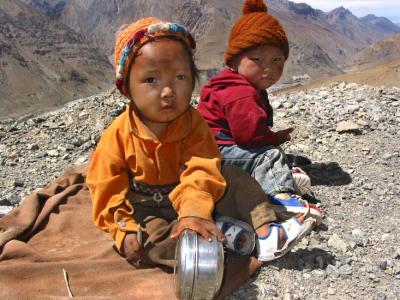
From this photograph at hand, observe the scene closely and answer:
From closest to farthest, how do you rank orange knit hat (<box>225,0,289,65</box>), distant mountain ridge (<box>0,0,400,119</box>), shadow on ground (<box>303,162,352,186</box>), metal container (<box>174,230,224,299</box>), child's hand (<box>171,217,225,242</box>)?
1. metal container (<box>174,230,224,299</box>)
2. child's hand (<box>171,217,225,242</box>)
3. orange knit hat (<box>225,0,289,65</box>)
4. shadow on ground (<box>303,162,352,186</box>)
5. distant mountain ridge (<box>0,0,400,119</box>)

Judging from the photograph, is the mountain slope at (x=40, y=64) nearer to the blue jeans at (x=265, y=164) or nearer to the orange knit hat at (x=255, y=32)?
the orange knit hat at (x=255, y=32)

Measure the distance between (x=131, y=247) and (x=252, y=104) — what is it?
1.16 metres

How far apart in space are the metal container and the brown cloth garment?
288mm

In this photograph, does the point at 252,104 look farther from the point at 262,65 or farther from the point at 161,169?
the point at 161,169

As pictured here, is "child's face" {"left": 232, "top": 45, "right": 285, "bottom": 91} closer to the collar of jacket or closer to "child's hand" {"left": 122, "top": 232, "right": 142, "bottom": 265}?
the collar of jacket

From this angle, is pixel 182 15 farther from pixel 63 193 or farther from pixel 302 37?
pixel 63 193

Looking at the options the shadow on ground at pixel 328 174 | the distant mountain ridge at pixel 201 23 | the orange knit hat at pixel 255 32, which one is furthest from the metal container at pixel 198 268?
the distant mountain ridge at pixel 201 23

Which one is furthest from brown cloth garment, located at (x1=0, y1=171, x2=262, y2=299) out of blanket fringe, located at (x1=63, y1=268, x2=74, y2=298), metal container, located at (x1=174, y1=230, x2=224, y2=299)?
metal container, located at (x1=174, y1=230, x2=224, y2=299)

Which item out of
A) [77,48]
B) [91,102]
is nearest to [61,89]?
[77,48]

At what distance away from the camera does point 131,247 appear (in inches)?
96.7

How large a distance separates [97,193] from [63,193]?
3.42 ft

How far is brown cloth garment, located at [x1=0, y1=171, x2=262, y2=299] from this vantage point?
7.96 ft

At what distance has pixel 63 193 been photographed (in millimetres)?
3465

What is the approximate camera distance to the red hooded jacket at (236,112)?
3.00 m
